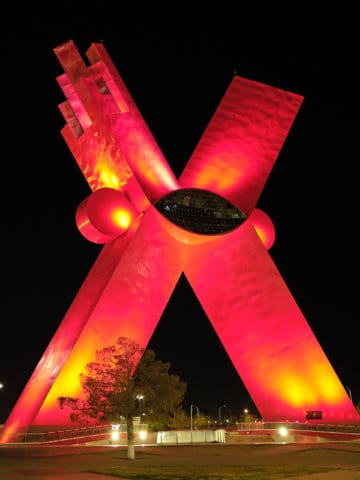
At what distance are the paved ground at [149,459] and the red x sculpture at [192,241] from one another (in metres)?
3.70

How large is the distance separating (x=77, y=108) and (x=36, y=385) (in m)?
9.28

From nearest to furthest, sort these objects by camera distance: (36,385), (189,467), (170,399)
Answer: (189,467) < (170,399) < (36,385)

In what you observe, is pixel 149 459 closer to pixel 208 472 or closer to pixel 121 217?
pixel 208 472

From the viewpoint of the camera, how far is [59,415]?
1534cm

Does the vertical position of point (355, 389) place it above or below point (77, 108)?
below

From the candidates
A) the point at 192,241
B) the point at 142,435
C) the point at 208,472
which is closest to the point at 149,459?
the point at 208,472

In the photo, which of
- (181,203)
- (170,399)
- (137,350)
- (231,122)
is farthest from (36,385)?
(231,122)

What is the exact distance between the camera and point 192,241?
19.1m

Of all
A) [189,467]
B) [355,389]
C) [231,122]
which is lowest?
[189,467]

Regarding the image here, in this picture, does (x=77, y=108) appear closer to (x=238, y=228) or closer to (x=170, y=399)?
(x=238, y=228)

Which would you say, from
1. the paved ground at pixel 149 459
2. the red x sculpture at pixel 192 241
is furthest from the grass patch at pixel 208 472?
the red x sculpture at pixel 192 241

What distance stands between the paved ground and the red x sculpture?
370 cm

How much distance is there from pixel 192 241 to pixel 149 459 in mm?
8695

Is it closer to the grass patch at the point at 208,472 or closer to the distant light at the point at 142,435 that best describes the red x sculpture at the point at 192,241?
the distant light at the point at 142,435
